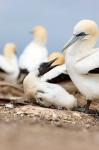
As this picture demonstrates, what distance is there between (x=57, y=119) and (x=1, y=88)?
5.00 meters

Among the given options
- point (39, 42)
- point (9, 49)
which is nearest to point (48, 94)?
point (39, 42)

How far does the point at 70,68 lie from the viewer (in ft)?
32.3

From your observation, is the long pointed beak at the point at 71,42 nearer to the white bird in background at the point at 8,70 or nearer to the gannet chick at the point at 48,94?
the gannet chick at the point at 48,94

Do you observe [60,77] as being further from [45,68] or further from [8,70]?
[8,70]

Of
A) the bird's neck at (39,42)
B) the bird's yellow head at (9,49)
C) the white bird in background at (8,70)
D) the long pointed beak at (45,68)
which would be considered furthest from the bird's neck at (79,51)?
the bird's yellow head at (9,49)

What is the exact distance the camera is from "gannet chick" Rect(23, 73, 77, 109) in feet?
33.7

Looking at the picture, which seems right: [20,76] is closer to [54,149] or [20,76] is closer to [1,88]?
[1,88]

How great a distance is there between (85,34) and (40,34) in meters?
11.8

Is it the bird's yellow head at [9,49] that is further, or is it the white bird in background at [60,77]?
the bird's yellow head at [9,49]

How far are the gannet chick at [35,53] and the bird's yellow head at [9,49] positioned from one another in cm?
136

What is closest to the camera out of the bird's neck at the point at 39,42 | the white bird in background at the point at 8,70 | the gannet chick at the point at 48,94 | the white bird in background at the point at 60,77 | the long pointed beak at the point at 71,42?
the long pointed beak at the point at 71,42

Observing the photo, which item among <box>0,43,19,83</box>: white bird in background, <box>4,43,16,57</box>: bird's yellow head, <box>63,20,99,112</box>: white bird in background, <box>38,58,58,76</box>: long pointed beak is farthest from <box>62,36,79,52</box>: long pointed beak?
<box>4,43,16,57</box>: bird's yellow head

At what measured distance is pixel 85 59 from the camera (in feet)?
31.6

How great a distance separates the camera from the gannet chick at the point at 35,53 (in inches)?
720
